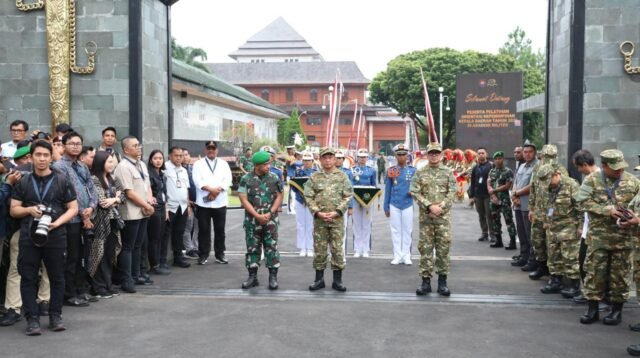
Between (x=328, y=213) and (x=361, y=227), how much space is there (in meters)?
2.89

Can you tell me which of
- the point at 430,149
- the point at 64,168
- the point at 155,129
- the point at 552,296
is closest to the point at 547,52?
the point at 430,149

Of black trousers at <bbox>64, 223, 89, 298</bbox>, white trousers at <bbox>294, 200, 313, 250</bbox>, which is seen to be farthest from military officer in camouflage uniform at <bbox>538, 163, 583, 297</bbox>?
black trousers at <bbox>64, 223, 89, 298</bbox>

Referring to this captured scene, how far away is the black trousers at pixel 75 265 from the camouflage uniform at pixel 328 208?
8.99ft

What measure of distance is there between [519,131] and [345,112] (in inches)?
1508

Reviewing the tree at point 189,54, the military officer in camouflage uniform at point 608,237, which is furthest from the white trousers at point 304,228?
the tree at point 189,54

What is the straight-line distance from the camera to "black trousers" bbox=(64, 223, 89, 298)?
6273 mm

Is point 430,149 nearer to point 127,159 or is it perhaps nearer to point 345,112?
point 127,159

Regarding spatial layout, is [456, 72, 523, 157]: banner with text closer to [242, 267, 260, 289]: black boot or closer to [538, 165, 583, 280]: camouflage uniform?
[538, 165, 583, 280]: camouflage uniform

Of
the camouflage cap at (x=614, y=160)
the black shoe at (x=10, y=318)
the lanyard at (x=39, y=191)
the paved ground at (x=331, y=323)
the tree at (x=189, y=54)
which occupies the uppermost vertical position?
the tree at (x=189, y=54)

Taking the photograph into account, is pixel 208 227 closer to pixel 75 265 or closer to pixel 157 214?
pixel 157 214

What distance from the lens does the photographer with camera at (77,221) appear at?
630 centimetres

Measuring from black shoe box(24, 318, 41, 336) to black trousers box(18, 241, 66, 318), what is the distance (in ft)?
0.16

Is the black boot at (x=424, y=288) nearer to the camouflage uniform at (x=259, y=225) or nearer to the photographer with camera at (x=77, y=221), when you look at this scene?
the camouflage uniform at (x=259, y=225)

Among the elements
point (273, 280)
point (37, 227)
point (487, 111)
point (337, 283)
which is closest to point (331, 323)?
point (337, 283)
